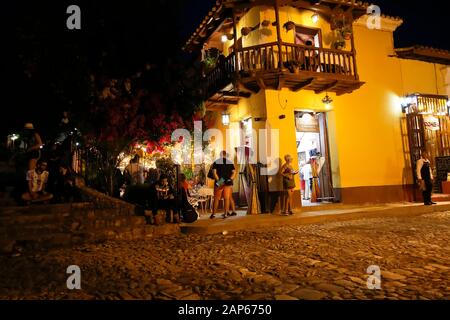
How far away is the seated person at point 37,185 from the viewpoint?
8250 mm

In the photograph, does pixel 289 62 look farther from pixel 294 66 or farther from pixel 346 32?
pixel 346 32

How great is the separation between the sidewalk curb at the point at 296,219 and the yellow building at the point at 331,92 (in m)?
2.09

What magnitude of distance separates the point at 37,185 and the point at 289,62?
8861 millimetres

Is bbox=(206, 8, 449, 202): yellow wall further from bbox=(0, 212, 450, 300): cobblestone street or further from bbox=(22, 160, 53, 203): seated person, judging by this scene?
bbox=(22, 160, 53, 203): seated person

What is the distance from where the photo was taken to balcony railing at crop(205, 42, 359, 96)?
39.4 feet

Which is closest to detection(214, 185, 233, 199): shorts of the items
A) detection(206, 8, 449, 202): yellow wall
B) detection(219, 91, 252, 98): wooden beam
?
detection(206, 8, 449, 202): yellow wall

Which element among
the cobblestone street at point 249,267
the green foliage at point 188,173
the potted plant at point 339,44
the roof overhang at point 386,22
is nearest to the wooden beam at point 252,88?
the potted plant at point 339,44

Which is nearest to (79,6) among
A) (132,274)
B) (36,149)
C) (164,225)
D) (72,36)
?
(72,36)

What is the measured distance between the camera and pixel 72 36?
949 centimetres

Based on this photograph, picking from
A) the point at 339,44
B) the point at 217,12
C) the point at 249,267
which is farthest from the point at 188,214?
the point at 339,44

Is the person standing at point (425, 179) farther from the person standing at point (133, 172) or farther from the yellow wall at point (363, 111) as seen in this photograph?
the person standing at point (133, 172)

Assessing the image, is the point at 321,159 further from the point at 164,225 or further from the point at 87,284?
the point at 87,284

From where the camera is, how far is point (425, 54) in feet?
51.1

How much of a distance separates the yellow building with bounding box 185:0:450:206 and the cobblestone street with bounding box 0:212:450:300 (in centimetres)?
555
